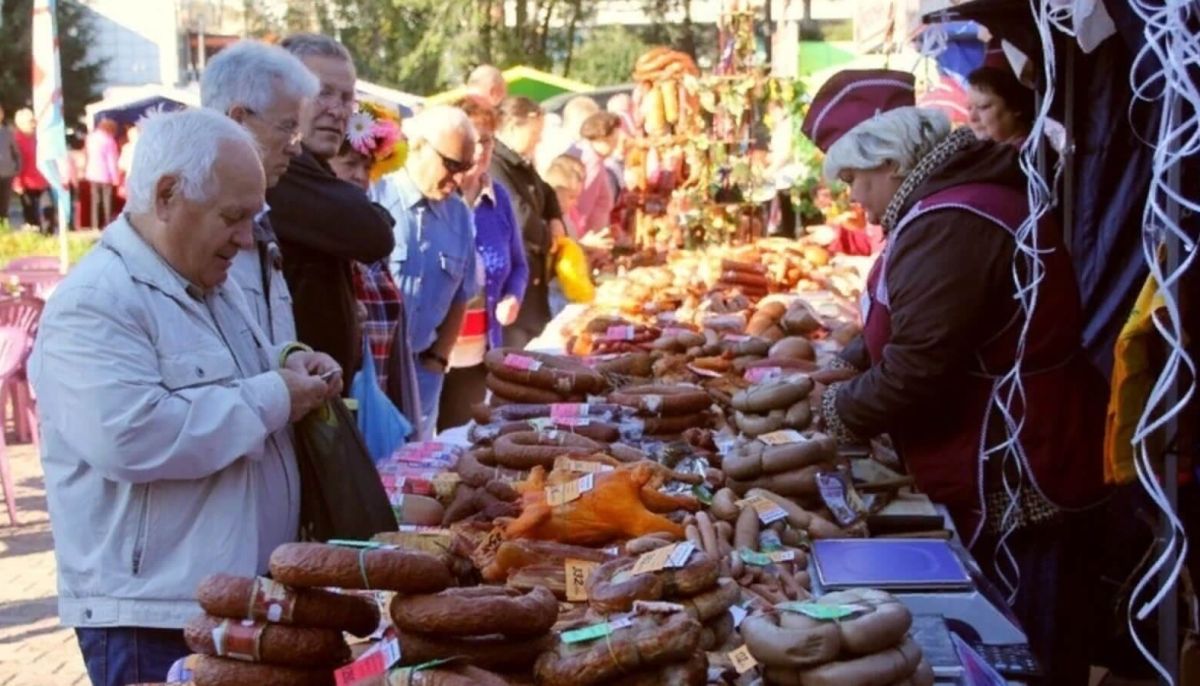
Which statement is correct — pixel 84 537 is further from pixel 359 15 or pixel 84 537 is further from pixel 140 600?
pixel 359 15

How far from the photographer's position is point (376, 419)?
4281mm

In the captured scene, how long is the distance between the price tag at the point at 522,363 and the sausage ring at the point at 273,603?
2428mm

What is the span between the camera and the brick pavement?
5.64 meters

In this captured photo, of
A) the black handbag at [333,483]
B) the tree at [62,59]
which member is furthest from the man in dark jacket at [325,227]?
the tree at [62,59]

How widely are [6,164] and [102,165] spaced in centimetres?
153

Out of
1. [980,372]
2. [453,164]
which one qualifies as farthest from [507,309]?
[980,372]

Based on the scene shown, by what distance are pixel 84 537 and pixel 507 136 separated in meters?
6.36

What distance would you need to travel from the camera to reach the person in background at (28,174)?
934 inches

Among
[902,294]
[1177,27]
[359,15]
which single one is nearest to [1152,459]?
[902,294]

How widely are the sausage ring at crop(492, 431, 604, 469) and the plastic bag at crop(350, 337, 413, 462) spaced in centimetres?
44

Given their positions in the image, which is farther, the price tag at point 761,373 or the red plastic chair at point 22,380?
the red plastic chair at point 22,380

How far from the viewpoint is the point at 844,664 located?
221 cm

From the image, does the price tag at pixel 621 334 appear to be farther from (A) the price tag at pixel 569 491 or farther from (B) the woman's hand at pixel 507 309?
(A) the price tag at pixel 569 491

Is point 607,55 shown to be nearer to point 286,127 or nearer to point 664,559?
point 286,127
